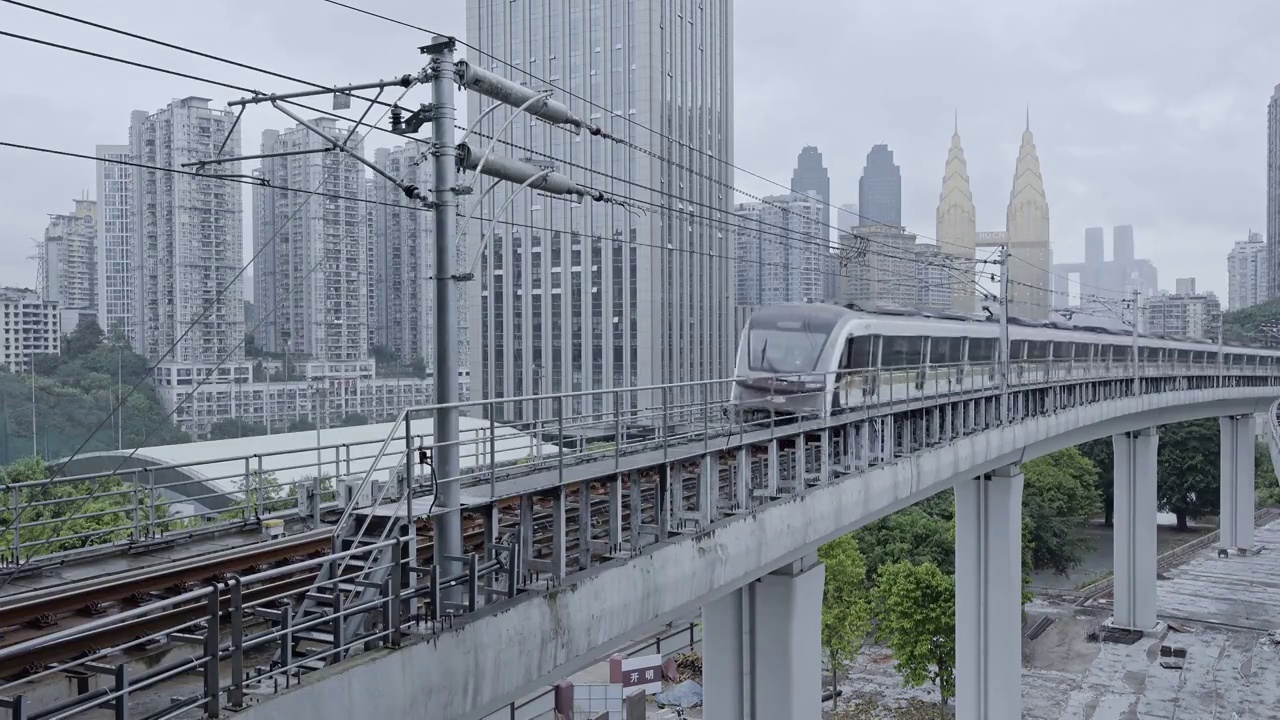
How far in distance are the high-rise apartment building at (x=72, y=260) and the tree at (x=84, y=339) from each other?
19.6 inches

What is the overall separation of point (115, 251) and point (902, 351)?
73.3 feet

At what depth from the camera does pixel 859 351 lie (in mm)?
22453

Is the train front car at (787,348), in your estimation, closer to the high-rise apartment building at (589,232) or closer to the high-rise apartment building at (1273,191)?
the high-rise apartment building at (589,232)

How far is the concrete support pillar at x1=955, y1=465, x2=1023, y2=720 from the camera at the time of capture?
2519cm

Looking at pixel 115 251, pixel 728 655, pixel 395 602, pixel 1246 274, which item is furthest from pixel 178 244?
pixel 1246 274

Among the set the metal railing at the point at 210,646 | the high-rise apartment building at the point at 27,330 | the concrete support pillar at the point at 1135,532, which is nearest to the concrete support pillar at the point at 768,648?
the metal railing at the point at 210,646

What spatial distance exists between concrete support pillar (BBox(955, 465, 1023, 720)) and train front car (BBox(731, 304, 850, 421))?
6693 mm

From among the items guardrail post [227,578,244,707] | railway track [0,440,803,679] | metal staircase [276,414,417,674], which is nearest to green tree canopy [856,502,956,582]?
railway track [0,440,803,679]

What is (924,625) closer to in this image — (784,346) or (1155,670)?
(1155,670)

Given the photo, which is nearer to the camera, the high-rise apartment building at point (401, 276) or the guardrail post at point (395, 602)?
the guardrail post at point (395, 602)

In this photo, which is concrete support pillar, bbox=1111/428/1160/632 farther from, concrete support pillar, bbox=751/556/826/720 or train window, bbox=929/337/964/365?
concrete support pillar, bbox=751/556/826/720

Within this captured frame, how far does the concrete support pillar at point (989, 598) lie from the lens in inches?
992

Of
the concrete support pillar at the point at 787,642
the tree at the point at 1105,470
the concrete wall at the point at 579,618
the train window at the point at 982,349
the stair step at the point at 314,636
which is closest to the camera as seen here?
the concrete wall at the point at 579,618

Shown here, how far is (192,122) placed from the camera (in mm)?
26781
